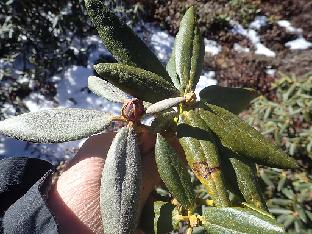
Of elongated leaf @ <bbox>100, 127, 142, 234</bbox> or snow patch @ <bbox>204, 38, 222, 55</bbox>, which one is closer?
elongated leaf @ <bbox>100, 127, 142, 234</bbox>

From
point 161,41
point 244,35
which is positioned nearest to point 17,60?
point 161,41

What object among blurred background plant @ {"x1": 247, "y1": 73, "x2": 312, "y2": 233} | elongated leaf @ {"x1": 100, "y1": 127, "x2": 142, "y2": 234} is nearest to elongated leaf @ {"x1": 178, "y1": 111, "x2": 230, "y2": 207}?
elongated leaf @ {"x1": 100, "y1": 127, "x2": 142, "y2": 234}

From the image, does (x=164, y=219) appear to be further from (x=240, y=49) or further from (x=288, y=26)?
(x=288, y=26)

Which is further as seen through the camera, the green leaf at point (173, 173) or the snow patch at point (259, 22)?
the snow patch at point (259, 22)

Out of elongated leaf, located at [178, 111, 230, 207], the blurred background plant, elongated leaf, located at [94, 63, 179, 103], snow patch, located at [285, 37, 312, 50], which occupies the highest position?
elongated leaf, located at [94, 63, 179, 103]

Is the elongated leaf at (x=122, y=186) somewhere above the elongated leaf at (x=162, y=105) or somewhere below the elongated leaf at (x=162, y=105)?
below

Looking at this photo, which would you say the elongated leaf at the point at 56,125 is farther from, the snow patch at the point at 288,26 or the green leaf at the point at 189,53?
the snow patch at the point at 288,26

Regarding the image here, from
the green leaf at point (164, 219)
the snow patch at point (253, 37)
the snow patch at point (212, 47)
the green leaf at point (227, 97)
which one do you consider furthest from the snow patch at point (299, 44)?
the green leaf at point (164, 219)

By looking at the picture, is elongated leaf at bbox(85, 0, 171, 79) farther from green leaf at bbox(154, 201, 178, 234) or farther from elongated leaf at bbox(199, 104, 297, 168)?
green leaf at bbox(154, 201, 178, 234)
